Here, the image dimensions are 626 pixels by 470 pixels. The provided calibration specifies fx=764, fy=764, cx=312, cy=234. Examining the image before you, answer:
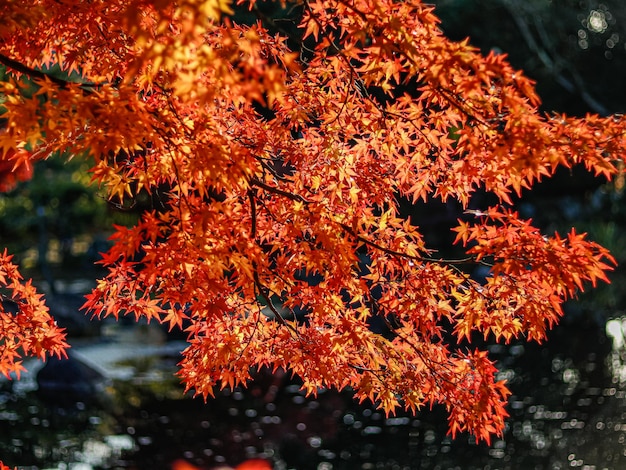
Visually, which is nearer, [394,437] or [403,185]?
[403,185]

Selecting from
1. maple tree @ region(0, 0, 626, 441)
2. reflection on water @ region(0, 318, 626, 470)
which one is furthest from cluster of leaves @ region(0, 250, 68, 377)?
reflection on water @ region(0, 318, 626, 470)

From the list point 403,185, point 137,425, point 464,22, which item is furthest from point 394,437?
point 464,22

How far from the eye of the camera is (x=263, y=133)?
402 cm

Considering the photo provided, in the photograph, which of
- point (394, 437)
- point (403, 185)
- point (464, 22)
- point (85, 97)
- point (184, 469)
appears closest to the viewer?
point (184, 469)

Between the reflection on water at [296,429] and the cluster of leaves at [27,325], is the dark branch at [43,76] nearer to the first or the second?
the cluster of leaves at [27,325]

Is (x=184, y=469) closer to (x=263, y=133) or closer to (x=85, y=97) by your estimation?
(x=85, y=97)

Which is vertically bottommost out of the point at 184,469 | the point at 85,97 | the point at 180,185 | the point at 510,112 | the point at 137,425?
the point at 137,425

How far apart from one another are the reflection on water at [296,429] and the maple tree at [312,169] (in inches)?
189

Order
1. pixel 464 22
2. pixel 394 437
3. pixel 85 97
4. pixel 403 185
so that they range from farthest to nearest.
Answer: pixel 464 22
pixel 394 437
pixel 403 185
pixel 85 97

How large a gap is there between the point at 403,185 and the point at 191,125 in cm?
132

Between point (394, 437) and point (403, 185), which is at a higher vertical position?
point (403, 185)

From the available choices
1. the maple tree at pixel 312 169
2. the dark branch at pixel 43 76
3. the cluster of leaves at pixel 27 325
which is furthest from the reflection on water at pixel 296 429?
the dark branch at pixel 43 76

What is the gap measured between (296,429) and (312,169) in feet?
21.3

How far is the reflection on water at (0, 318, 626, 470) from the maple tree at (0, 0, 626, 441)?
4.80 metres
